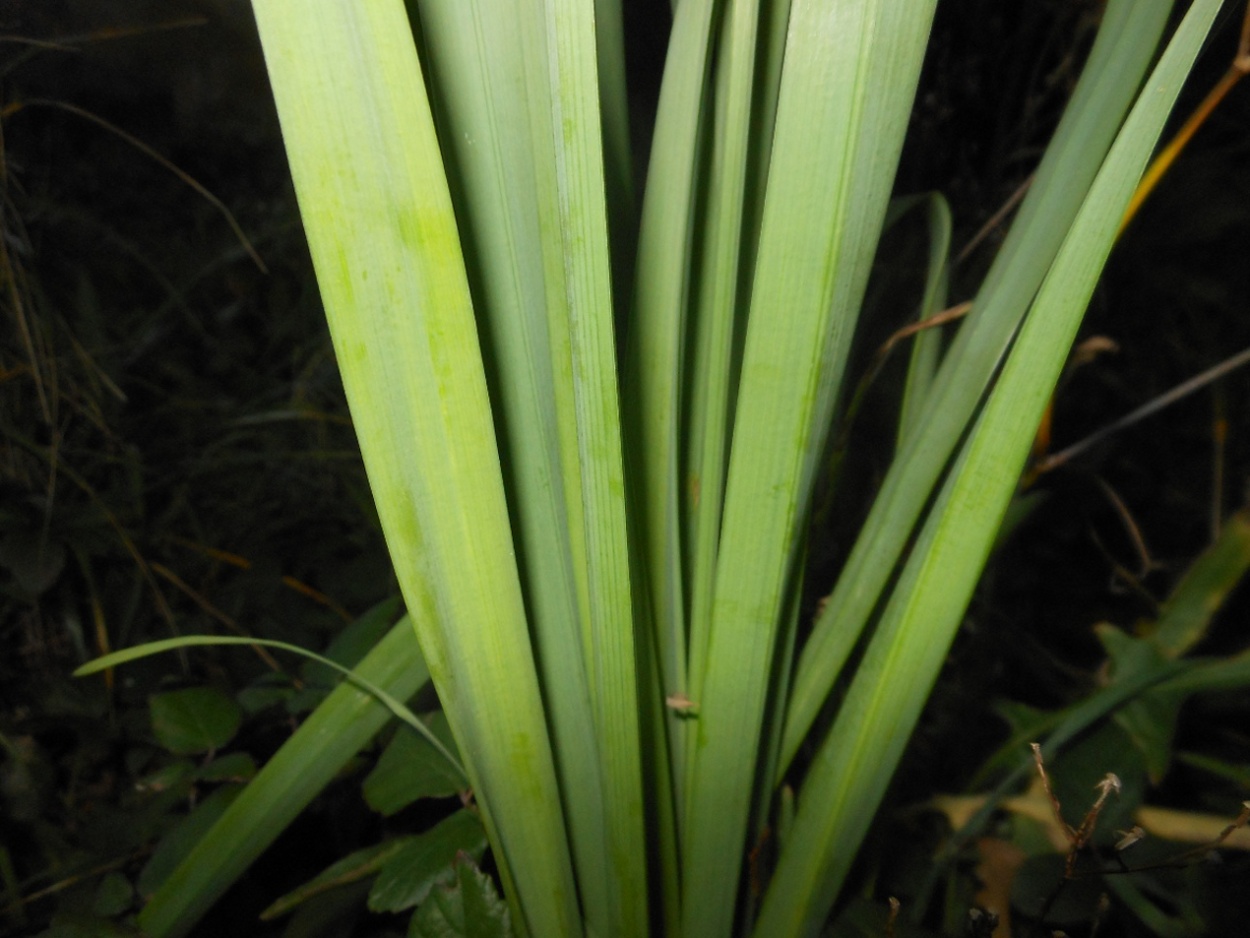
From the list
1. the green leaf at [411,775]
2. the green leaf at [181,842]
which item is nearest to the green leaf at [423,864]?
the green leaf at [411,775]

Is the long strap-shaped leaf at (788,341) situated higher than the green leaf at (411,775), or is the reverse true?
the long strap-shaped leaf at (788,341)

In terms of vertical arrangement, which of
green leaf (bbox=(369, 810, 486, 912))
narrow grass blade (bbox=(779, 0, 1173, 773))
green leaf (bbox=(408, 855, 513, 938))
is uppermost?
narrow grass blade (bbox=(779, 0, 1173, 773))

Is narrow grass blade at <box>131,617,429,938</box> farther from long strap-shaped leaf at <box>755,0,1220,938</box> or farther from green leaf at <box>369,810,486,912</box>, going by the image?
long strap-shaped leaf at <box>755,0,1220,938</box>

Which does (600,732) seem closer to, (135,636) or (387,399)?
(387,399)

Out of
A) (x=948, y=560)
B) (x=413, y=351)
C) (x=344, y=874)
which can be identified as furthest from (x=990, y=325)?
(x=344, y=874)

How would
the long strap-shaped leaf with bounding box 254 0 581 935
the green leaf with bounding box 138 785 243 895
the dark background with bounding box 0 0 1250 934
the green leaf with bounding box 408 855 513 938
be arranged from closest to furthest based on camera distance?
1. the long strap-shaped leaf with bounding box 254 0 581 935
2. the green leaf with bounding box 408 855 513 938
3. the green leaf with bounding box 138 785 243 895
4. the dark background with bounding box 0 0 1250 934

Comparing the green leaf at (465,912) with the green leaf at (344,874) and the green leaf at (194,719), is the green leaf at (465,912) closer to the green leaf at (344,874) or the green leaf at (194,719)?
the green leaf at (344,874)

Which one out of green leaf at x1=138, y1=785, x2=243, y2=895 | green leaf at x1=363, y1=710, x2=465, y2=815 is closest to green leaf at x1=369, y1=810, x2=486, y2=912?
green leaf at x1=363, y1=710, x2=465, y2=815

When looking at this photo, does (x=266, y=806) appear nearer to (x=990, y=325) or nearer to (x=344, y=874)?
(x=344, y=874)
